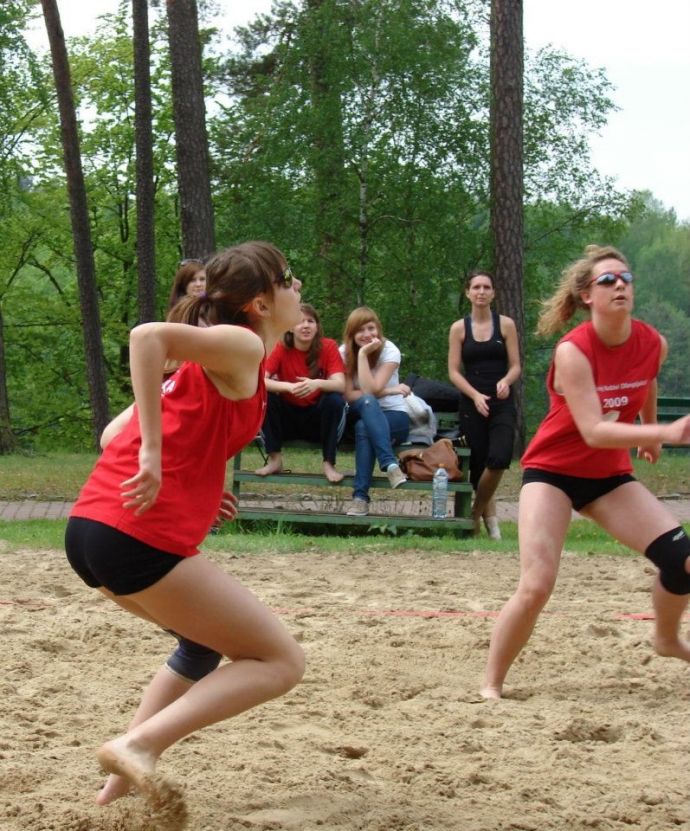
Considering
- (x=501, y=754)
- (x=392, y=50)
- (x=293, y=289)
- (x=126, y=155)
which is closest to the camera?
(x=293, y=289)

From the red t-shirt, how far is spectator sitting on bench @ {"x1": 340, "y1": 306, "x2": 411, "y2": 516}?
0.13 m

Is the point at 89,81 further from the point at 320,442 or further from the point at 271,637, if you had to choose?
the point at 271,637

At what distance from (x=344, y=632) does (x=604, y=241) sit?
2577 cm

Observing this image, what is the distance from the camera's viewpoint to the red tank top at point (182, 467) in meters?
3.00

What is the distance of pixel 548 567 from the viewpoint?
4.67 meters

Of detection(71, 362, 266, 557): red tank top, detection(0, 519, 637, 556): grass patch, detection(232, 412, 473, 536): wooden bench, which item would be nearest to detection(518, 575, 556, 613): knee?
detection(71, 362, 266, 557): red tank top

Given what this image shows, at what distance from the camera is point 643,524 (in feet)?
15.0

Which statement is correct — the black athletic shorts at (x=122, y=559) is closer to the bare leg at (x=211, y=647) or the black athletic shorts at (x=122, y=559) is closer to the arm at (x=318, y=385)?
the bare leg at (x=211, y=647)

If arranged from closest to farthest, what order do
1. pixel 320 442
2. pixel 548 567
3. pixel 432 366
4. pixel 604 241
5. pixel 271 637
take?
pixel 271 637, pixel 548 567, pixel 320 442, pixel 432 366, pixel 604 241

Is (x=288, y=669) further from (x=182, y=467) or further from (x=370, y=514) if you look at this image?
(x=370, y=514)

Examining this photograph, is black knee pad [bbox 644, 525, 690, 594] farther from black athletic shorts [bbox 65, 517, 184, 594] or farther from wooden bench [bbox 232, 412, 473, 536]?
wooden bench [bbox 232, 412, 473, 536]

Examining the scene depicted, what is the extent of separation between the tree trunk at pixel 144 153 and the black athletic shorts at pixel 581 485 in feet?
46.5

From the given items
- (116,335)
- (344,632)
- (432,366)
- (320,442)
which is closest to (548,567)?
(344,632)

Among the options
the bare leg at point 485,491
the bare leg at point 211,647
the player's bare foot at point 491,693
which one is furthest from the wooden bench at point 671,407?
the bare leg at point 211,647
